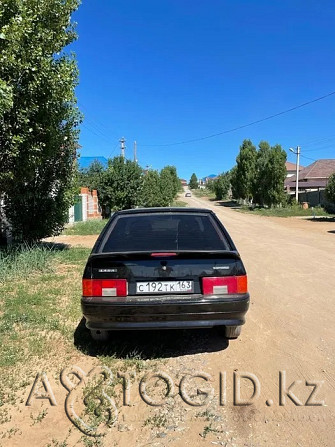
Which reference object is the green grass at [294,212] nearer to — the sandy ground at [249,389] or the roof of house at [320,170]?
the roof of house at [320,170]

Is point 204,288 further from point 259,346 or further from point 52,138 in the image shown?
point 52,138

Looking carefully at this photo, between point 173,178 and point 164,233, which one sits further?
point 173,178

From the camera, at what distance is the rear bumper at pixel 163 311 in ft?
10.7

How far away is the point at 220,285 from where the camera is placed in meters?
3.33

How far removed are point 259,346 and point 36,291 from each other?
378 centimetres

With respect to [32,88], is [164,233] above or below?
below

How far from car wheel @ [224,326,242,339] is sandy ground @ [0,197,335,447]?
0.12 metres

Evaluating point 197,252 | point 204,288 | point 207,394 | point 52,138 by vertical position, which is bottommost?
point 207,394

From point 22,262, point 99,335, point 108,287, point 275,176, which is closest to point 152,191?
point 275,176

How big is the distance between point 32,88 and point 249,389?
5.81 m

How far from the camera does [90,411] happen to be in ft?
8.87

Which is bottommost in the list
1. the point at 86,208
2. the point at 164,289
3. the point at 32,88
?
the point at 164,289

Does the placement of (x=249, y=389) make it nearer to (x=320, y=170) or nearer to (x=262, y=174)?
(x=262, y=174)

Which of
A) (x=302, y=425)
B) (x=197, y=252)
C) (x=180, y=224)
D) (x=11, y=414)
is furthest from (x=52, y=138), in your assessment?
(x=302, y=425)
